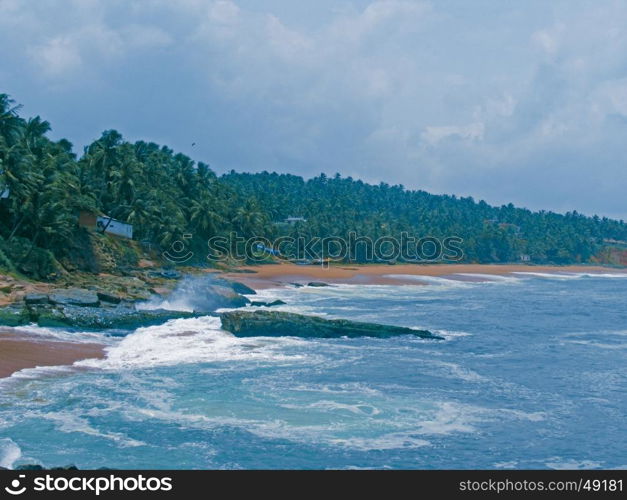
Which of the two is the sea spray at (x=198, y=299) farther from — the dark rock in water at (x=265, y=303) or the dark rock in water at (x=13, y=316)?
the dark rock in water at (x=13, y=316)

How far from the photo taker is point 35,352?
2317cm

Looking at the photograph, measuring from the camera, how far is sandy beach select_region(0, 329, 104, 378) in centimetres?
2142

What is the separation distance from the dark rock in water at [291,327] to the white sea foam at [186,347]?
0.50 metres

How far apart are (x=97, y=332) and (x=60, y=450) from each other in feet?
50.5

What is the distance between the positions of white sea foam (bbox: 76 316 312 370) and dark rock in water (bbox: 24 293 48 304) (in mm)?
4980

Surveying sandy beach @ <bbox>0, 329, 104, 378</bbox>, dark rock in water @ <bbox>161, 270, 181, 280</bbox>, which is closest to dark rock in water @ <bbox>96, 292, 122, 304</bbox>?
sandy beach @ <bbox>0, 329, 104, 378</bbox>

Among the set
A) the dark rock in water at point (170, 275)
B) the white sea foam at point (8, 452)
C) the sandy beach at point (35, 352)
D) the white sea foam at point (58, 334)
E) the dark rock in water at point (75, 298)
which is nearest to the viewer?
the white sea foam at point (8, 452)

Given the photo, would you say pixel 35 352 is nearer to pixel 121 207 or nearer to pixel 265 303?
pixel 265 303

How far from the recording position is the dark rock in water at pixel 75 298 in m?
31.3

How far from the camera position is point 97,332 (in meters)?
28.7

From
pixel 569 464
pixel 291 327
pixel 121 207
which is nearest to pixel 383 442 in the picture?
pixel 569 464

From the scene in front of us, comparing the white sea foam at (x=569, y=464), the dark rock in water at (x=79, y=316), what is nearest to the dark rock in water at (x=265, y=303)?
the dark rock in water at (x=79, y=316)

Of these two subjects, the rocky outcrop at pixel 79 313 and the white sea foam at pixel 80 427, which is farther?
the rocky outcrop at pixel 79 313
